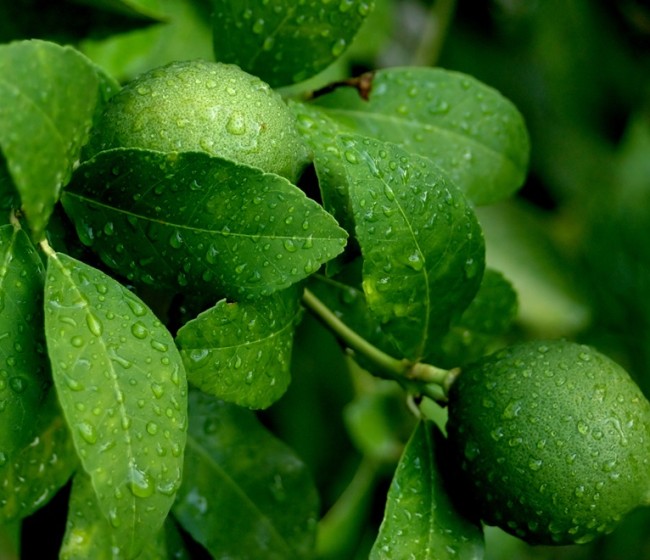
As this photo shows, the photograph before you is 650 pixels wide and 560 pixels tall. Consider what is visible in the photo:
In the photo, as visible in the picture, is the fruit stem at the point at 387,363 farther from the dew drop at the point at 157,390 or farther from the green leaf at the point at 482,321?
the dew drop at the point at 157,390

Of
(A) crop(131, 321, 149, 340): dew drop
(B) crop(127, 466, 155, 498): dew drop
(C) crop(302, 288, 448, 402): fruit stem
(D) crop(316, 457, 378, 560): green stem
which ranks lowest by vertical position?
(D) crop(316, 457, 378, 560): green stem

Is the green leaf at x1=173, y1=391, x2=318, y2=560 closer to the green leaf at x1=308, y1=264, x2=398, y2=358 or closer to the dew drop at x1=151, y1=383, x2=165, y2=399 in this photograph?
the green leaf at x1=308, y1=264, x2=398, y2=358

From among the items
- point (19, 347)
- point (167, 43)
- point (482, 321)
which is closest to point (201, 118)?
point (19, 347)

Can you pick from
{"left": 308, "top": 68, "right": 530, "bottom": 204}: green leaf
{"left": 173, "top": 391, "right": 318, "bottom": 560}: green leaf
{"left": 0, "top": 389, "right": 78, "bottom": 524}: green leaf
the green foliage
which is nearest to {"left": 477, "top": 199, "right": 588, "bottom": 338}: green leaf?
the green foliage

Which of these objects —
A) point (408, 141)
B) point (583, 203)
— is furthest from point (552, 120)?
point (408, 141)

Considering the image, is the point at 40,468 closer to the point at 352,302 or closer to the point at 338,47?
the point at 352,302

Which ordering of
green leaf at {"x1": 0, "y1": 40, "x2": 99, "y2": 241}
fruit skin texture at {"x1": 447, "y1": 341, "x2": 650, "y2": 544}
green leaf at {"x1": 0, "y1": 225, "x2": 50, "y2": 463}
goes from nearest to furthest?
green leaf at {"x1": 0, "y1": 40, "x2": 99, "y2": 241}
green leaf at {"x1": 0, "y1": 225, "x2": 50, "y2": 463}
fruit skin texture at {"x1": 447, "y1": 341, "x2": 650, "y2": 544}

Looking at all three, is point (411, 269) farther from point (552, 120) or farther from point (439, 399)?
point (552, 120)

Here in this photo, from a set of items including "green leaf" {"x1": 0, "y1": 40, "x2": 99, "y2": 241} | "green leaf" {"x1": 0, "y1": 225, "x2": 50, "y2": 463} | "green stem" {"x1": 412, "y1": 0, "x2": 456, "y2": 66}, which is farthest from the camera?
"green stem" {"x1": 412, "y1": 0, "x2": 456, "y2": 66}
